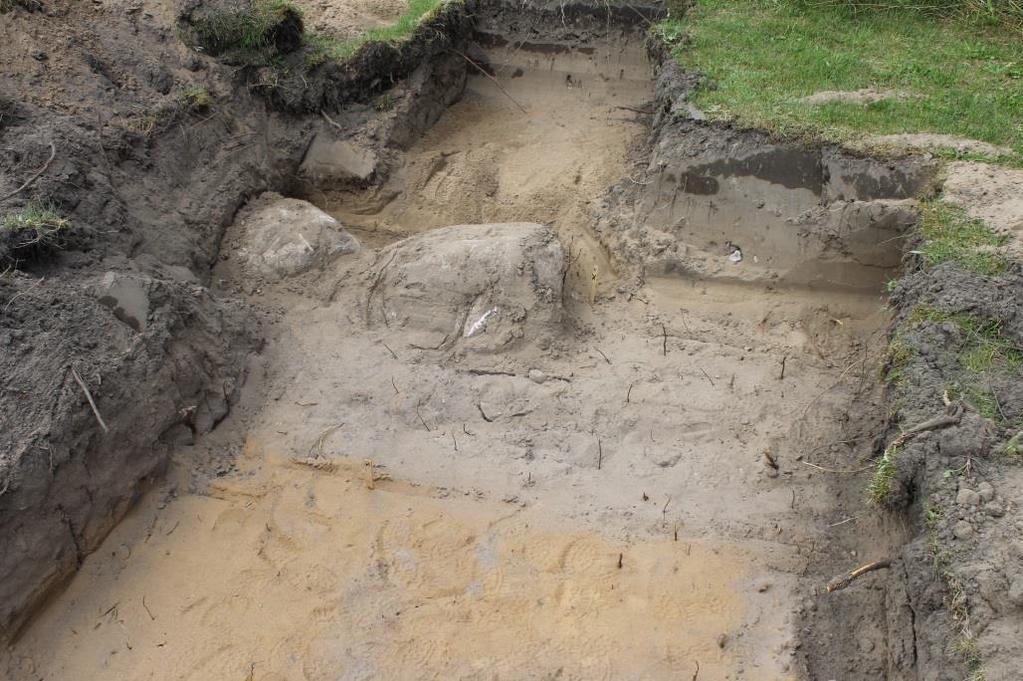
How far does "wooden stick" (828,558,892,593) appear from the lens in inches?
159

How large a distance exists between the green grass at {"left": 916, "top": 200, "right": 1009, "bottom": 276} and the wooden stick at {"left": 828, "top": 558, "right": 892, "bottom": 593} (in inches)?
73.0

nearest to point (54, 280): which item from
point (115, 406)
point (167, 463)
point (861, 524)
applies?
point (115, 406)

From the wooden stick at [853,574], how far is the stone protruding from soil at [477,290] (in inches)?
93.9

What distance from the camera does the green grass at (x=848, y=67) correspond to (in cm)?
587

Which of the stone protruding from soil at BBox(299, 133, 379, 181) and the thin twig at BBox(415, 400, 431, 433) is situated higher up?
the stone protruding from soil at BBox(299, 133, 379, 181)

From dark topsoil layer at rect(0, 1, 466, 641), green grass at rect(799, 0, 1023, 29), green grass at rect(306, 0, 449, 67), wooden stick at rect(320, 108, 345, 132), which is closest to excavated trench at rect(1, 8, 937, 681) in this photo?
dark topsoil layer at rect(0, 1, 466, 641)

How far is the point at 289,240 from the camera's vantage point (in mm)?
6184

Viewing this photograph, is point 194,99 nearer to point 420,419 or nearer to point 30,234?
point 30,234

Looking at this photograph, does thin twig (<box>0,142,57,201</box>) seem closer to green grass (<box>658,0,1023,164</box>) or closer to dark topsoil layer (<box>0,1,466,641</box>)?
dark topsoil layer (<box>0,1,466,641</box>)

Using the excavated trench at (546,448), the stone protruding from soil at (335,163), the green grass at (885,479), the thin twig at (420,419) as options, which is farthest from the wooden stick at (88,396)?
the green grass at (885,479)

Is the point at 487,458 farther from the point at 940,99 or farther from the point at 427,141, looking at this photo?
the point at 940,99

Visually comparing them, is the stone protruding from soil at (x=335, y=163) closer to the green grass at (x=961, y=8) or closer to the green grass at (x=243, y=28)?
the green grass at (x=243, y=28)

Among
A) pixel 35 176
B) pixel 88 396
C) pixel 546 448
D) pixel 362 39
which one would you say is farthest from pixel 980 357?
pixel 35 176

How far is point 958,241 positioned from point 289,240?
451cm
